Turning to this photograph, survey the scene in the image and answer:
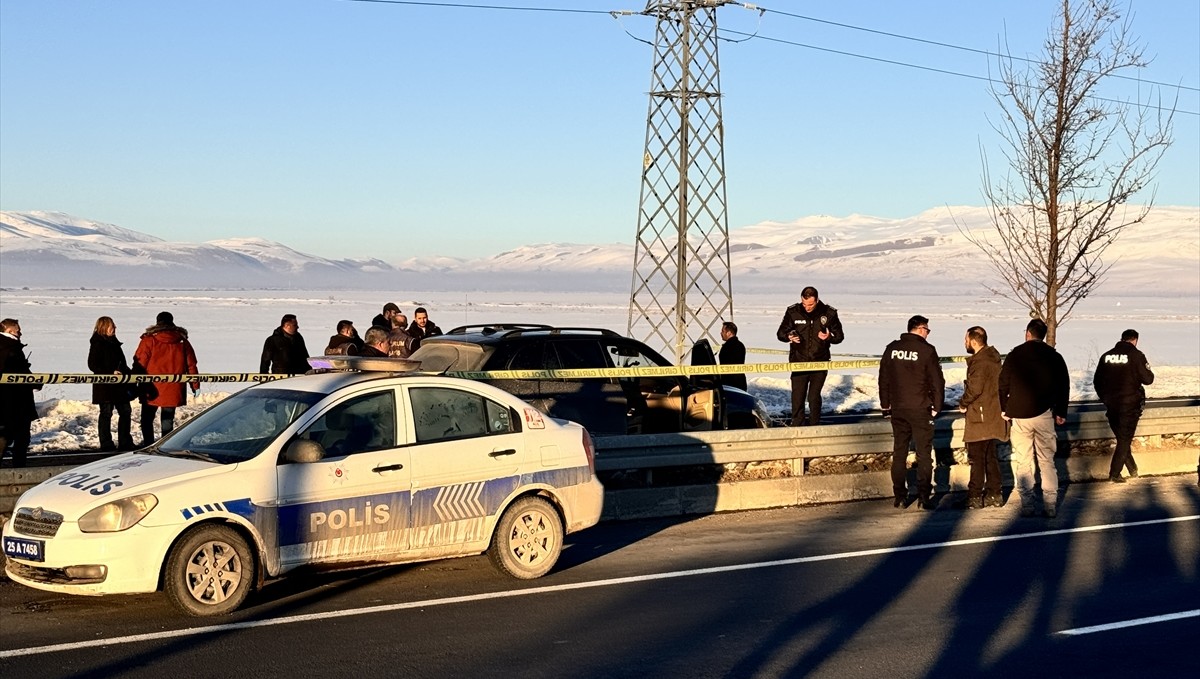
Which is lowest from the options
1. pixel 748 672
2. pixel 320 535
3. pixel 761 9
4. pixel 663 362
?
pixel 748 672

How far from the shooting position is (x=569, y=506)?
33.2ft

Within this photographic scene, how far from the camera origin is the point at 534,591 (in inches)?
372

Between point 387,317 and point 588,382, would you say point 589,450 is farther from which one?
point 387,317

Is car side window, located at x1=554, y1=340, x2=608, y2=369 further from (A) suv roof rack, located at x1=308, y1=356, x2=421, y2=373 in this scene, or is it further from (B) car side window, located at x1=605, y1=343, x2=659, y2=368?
(A) suv roof rack, located at x1=308, y1=356, x2=421, y2=373

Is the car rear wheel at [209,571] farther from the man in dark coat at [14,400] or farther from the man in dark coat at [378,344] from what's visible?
the man in dark coat at [378,344]

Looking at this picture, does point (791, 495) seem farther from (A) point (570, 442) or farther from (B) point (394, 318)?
(B) point (394, 318)

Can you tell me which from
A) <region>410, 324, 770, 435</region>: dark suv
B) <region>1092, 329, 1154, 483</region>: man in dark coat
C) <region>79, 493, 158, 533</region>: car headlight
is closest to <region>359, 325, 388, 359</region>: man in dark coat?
<region>410, 324, 770, 435</region>: dark suv

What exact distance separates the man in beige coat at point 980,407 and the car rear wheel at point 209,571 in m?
7.39

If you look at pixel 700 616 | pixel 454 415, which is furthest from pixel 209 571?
pixel 700 616

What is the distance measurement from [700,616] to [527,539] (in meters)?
1.71

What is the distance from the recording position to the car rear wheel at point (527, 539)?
9.75 meters

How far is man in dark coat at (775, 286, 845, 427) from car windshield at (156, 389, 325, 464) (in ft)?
28.4

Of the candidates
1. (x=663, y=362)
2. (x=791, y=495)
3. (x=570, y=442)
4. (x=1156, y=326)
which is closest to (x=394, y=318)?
(x=663, y=362)

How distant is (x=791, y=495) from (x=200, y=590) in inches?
274
